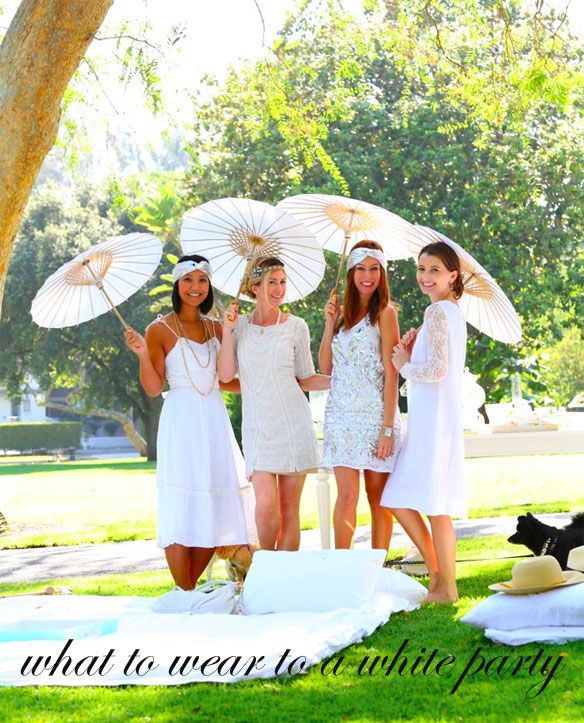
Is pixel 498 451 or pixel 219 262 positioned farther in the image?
pixel 498 451

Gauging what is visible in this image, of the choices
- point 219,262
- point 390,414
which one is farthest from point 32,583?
point 390,414

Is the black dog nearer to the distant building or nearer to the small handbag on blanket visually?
the small handbag on blanket

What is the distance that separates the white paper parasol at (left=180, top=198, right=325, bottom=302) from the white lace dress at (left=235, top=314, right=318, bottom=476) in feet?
1.30

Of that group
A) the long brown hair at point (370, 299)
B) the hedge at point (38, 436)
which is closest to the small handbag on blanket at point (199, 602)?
the long brown hair at point (370, 299)

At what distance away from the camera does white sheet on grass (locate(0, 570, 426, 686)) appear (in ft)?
A: 14.3

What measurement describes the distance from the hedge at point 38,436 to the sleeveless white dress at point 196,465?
37.7 meters

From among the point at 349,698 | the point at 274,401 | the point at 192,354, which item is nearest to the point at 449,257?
the point at 274,401

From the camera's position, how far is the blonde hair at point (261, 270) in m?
6.34

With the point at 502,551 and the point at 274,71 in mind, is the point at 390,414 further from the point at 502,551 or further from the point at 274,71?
the point at 274,71

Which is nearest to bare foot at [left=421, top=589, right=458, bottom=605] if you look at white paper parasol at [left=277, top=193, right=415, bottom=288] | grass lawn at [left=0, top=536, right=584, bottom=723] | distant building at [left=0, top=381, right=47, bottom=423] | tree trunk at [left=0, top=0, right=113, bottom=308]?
grass lawn at [left=0, top=536, right=584, bottom=723]

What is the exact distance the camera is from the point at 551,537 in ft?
20.6

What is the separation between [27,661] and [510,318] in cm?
333

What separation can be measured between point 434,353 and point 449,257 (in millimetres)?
552

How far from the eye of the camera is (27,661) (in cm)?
458
